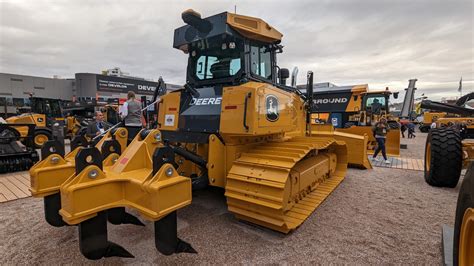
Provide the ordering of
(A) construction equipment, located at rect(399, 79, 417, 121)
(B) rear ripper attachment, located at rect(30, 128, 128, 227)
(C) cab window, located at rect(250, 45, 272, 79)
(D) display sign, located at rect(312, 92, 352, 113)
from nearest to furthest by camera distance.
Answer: (B) rear ripper attachment, located at rect(30, 128, 128, 227) < (C) cab window, located at rect(250, 45, 272, 79) < (D) display sign, located at rect(312, 92, 352, 113) < (A) construction equipment, located at rect(399, 79, 417, 121)

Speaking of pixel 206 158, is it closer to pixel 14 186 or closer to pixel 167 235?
pixel 167 235

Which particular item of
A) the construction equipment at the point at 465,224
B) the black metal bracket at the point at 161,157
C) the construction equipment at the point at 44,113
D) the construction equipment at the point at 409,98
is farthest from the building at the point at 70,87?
the construction equipment at the point at 465,224

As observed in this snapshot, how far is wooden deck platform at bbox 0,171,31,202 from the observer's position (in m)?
4.88

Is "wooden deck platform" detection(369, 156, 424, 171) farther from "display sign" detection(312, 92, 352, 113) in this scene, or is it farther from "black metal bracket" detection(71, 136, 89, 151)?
"black metal bracket" detection(71, 136, 89, 151)

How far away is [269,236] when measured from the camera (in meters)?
3.21

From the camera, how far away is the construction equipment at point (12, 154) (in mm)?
6832

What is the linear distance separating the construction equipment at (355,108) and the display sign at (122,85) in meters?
30.5

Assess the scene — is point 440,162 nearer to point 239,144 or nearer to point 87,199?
point 239,144

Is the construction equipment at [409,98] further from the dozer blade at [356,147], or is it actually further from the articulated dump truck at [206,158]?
the articulated dump truck at [206,158]

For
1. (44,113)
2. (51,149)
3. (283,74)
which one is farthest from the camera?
(44,113)

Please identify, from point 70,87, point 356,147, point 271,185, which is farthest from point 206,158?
point 70,87

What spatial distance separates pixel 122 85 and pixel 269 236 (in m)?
38.5

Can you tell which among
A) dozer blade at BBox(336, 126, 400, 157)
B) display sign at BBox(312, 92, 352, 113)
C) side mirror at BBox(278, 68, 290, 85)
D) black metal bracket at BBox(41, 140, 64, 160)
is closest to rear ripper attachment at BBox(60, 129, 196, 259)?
black metal bracket at BBox(41, 140, 64, 160)

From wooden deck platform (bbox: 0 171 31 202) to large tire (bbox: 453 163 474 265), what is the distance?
6.22m
